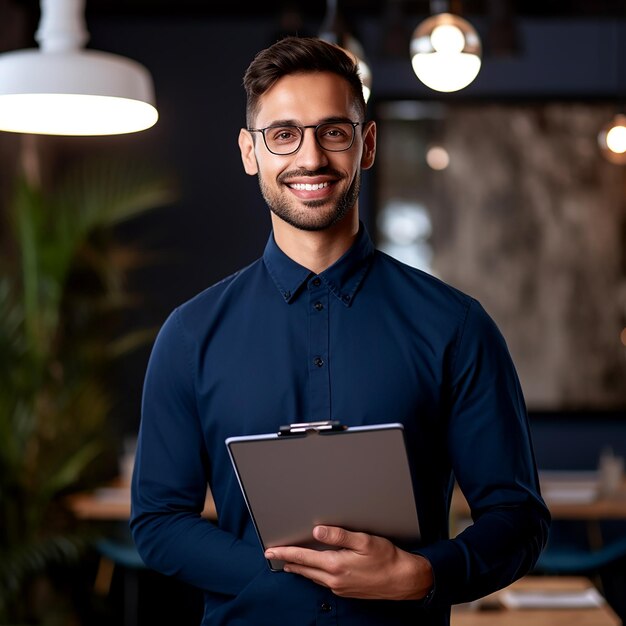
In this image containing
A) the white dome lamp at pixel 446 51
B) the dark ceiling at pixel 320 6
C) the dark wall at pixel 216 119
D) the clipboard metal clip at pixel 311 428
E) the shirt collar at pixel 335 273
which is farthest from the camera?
the dark wall at pixel 216 119

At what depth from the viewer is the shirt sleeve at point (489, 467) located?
1575 mm

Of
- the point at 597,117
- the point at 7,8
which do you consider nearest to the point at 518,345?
the point at 597,117

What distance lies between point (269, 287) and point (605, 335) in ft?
14.4

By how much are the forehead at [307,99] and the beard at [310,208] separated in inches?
3.7

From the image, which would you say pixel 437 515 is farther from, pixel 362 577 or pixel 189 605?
pixel 189 605

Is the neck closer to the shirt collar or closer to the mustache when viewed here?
the shirt collar

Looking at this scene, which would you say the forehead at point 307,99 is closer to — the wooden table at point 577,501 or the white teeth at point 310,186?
the white teeth at point 310,186

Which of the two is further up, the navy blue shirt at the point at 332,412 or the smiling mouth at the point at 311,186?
the smiling mouth at the point at 311,186

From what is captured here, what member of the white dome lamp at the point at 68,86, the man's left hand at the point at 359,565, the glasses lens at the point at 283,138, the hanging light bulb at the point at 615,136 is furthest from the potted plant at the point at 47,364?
the man's left hand at the point at 359,565

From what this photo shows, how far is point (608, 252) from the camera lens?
19.0ft

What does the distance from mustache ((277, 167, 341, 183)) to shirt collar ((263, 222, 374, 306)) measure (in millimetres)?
169

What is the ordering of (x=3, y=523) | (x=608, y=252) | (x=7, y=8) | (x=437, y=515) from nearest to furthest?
(x=437, y=515) < (x=3, y=523) < (x=7, y=8) < (x=608, y=252)

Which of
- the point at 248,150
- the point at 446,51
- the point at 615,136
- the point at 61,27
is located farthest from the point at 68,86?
the point at 615,136

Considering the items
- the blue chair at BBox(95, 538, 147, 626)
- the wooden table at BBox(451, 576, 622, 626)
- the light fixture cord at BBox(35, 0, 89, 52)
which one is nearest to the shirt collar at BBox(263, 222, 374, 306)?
the light fixture cord at BBox(35, 0, 89, 52)
